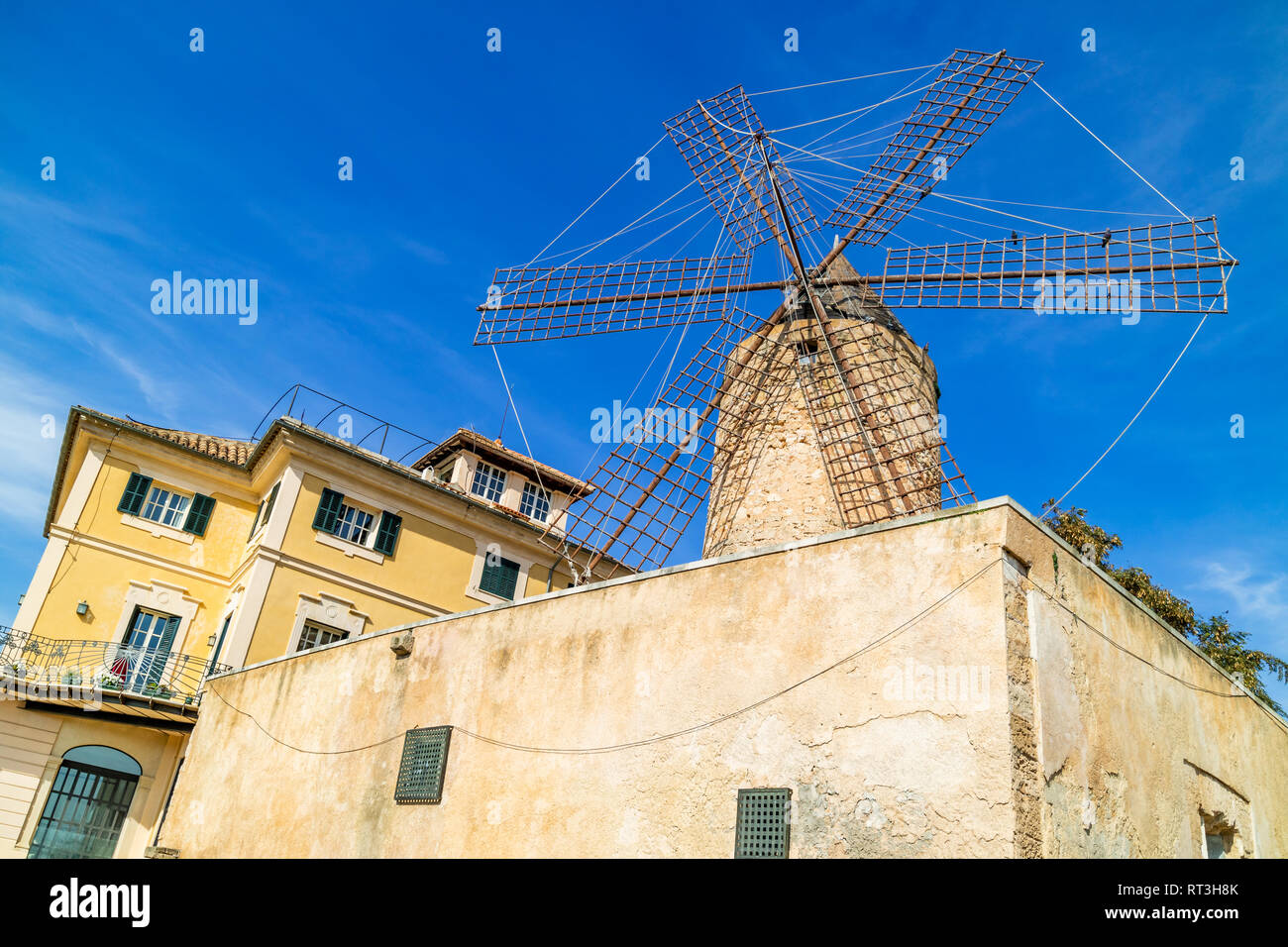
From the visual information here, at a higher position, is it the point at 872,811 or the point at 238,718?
the point at 238,718

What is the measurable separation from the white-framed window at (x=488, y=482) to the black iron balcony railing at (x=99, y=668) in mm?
7333

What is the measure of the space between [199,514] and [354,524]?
360cm

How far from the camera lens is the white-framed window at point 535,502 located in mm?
23359

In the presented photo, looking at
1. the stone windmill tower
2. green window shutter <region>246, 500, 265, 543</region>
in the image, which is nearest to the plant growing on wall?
the stone windmill tower

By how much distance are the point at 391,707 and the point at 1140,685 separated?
731 centimetres

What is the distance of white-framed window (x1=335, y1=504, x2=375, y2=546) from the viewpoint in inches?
742

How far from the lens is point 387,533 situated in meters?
19.4

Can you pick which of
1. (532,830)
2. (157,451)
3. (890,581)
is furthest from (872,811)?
(157,451)

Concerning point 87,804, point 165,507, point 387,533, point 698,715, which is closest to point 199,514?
point 165,507

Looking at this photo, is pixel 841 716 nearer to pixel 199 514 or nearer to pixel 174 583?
pixel 174 583

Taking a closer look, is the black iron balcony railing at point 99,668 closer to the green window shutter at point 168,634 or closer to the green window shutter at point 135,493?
the green window shutter at point 168,634
